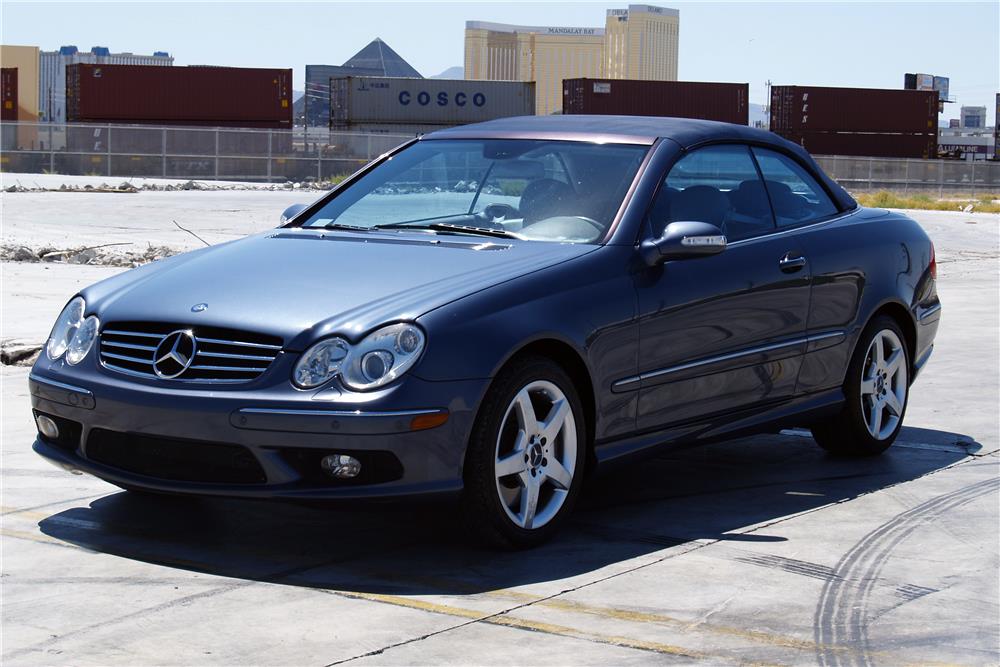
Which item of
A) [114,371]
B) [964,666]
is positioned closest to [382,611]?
[114,371]

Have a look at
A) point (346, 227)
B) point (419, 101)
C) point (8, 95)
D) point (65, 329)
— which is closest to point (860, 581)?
point (346, 227)

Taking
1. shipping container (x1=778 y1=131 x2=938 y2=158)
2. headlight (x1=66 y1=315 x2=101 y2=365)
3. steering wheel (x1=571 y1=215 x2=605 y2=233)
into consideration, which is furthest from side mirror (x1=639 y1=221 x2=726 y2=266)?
shipping container (x1=778 y1=131 x2=938 y2=158)

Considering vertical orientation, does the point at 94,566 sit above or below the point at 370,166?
below

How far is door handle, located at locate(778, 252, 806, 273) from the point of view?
6.16m

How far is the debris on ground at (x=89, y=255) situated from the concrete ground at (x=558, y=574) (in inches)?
342

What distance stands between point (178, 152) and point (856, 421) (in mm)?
41593

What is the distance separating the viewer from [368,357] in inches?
181

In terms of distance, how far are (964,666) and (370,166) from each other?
11.6 feet

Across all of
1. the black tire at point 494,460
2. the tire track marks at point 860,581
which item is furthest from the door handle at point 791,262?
the black tire at point 494,460

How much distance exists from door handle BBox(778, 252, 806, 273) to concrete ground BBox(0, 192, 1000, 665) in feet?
3.04

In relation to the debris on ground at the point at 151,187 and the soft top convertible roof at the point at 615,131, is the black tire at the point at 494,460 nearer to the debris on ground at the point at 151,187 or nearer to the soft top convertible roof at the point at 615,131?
the soft top convertible roof at the point at 615,131

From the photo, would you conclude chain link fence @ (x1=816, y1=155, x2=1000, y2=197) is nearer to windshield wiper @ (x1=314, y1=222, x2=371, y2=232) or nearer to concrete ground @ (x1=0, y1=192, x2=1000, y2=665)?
concrete ground @ (x1=0, y1=192, x2=1000, y2=665)

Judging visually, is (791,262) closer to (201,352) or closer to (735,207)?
(735,207)

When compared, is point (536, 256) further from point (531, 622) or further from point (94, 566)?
point (94, 566)
